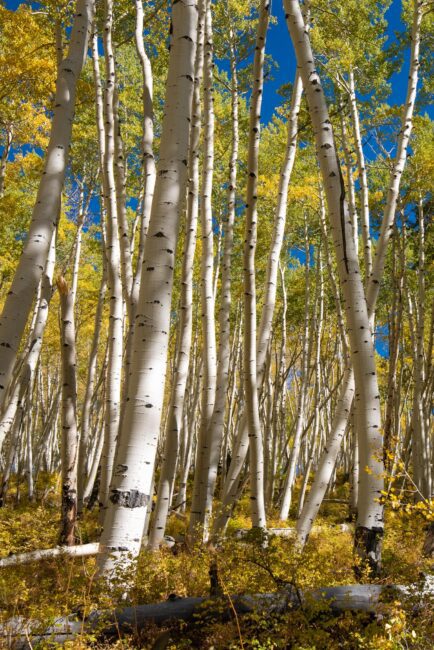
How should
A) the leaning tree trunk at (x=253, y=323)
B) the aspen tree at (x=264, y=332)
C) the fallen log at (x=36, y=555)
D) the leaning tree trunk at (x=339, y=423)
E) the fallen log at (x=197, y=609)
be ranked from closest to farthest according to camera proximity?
1. the fallen log at (x=197, y=609)
2. the fallen log at (x=36, y=555)
3. the leaning tree trunk at (x=253, y=323)
4. the leaning tree trunk at (x=339, y=423)
5. the aspen tree at (x=264, y=332)

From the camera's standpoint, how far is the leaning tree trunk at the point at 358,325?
11.0ft

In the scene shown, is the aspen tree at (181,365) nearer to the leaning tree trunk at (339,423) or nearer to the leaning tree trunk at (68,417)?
the leaning tree trunk at (68,417)

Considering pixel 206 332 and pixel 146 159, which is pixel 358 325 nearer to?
pixel 206 332

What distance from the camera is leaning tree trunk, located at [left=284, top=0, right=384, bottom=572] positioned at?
3.34 meters

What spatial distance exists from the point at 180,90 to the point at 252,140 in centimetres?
207

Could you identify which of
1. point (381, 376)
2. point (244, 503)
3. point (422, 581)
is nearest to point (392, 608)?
point (422, 581)

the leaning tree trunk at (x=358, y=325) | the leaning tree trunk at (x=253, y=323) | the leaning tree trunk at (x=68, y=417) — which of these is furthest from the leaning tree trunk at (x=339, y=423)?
the leaning tree trunk at (x=68, y=417)

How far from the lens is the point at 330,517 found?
411 inches

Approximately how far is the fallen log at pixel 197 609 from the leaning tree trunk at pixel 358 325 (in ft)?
1.32

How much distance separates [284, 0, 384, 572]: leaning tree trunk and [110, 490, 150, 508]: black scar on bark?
1571 mm

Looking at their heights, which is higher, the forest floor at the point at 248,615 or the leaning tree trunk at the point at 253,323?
the leaning tree trunk at the point at 253,323

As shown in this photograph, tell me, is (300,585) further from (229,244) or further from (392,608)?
(229,244)

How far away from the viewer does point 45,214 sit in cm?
361

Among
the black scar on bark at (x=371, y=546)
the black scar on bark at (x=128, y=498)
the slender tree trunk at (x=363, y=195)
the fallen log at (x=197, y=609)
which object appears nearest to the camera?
the fallen log at (x=197, y=609)
